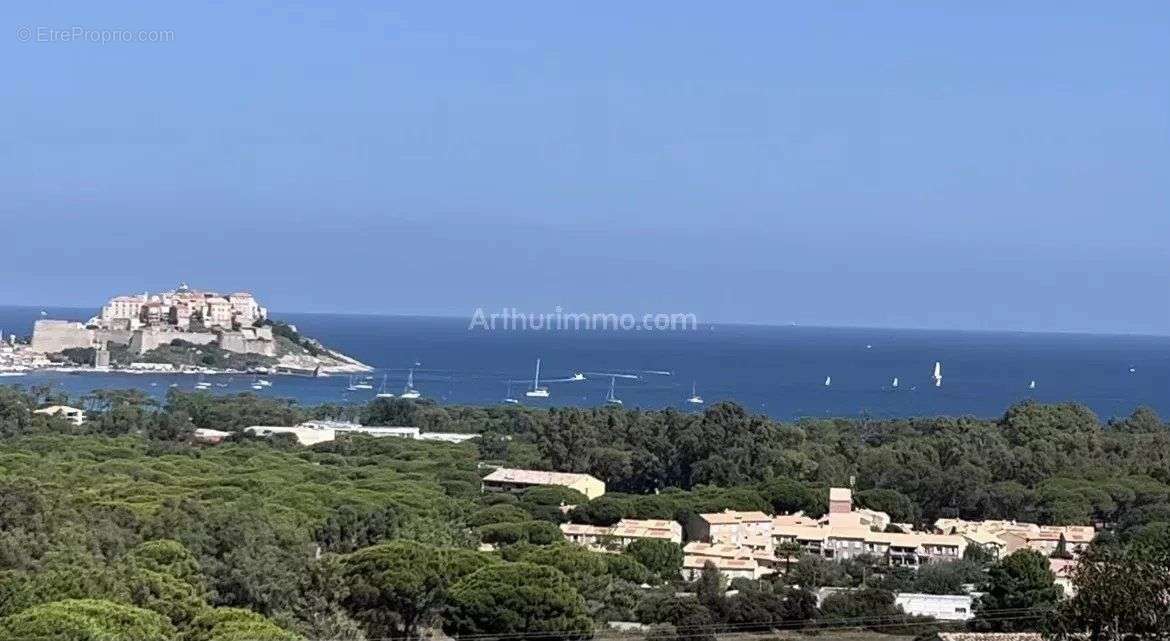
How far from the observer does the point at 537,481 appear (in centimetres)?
2067

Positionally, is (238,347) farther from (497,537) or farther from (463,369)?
(497,537)

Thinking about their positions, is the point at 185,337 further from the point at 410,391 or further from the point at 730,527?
the point at 730,527

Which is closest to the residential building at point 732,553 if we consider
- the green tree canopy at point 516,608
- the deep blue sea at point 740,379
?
the green tree canopy at point 516,608

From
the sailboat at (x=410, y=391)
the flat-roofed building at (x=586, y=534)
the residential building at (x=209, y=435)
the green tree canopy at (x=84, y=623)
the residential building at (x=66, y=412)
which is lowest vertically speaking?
the sailboat at (x=410, y=391)

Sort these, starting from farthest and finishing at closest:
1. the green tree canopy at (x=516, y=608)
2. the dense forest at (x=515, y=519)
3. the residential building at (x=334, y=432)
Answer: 1. the residential building at (x=334, y=432)
2. the green tree canopy at (x=516, y=608)
3. the dense forest at (x=515, y=519)

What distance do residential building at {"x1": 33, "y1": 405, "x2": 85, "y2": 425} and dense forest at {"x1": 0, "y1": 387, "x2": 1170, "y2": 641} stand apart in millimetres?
417

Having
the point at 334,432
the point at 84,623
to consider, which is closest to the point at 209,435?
the point at 334,432

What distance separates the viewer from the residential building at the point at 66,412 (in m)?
28.5

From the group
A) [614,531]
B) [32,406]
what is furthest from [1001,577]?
[32,406]

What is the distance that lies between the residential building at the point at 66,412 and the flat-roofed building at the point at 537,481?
10.7m

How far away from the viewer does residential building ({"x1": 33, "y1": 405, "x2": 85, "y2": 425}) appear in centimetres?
2845

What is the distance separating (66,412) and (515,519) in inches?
650

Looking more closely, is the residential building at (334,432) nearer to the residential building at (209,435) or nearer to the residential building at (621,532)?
the residential building at (209,435)

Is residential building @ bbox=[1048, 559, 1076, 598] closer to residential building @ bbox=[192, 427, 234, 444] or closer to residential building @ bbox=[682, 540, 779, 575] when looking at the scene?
residential building @ bbox=[682, 540, 779, 575]
